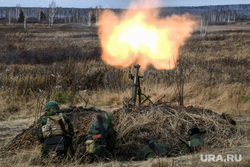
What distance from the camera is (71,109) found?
6625 millimetres

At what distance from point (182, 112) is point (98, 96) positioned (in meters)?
3.89

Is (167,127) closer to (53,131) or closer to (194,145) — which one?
(194,145)

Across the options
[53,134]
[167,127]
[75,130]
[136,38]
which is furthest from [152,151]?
[136,38]

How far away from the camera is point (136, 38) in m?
7.97

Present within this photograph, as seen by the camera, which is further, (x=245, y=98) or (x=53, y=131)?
(x=245, y=98)

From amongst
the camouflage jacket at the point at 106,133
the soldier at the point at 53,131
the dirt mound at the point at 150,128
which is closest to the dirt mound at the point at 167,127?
the dirt mound at the point at 150,128

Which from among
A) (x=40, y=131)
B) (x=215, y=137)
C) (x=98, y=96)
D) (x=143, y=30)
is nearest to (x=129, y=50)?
(x=143, y=30)

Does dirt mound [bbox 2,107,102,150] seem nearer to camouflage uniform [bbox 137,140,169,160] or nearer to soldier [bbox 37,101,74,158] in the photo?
soldier [bbox 37,101,74,158]

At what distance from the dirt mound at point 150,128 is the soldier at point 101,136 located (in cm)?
59

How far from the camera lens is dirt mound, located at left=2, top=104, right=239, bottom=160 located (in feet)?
17.8

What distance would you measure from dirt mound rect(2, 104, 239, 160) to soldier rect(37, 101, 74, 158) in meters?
0.82

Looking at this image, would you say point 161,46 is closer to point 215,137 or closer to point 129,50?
point 129,50

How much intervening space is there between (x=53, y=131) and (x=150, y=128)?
7.40ft

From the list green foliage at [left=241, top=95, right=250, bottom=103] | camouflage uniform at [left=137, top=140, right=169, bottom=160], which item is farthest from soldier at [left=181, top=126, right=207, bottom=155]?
green foliage at [left=241, top=95, right=250, bottom=103]
